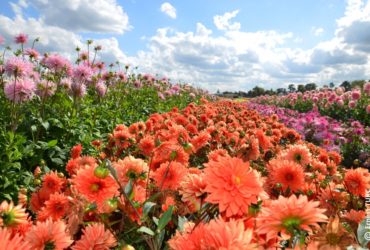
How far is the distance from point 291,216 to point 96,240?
61 centimetres

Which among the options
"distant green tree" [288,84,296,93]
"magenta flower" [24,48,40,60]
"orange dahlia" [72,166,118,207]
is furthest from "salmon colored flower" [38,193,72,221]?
"distant green tree" [288,84,296,93]

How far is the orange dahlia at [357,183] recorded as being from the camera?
6.07 feet

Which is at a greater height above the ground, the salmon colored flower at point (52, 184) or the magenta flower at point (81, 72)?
the magenta flower at point (81, 72)

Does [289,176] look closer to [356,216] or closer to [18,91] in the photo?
[356,216]

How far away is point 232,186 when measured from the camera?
113 cm

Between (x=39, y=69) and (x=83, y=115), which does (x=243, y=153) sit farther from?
(x=39, y=69)

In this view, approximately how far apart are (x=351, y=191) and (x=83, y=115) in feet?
14.7

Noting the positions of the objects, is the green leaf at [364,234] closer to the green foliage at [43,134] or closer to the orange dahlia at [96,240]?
the orange dahlia at [96,240]

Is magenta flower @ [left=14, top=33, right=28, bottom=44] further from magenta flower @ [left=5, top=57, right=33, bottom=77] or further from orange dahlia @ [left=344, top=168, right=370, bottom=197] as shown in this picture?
orange dahlia @ [left=344, top=168, right=370, bottom=197]

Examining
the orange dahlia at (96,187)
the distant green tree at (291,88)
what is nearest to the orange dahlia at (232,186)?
the orange dahlia at (96,187)

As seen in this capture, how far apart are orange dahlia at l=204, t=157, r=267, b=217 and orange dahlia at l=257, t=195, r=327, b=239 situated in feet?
0.42

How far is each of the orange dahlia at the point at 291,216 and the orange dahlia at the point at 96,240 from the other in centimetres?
49

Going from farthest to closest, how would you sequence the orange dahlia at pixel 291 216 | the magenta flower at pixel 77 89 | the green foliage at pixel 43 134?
1. the magenta flower at pixel 77 89
2. the green foliage at pixel 43 134
3. the orange dahlia at pixel 291 216

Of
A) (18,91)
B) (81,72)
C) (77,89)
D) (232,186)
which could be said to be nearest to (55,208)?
(232,186)
